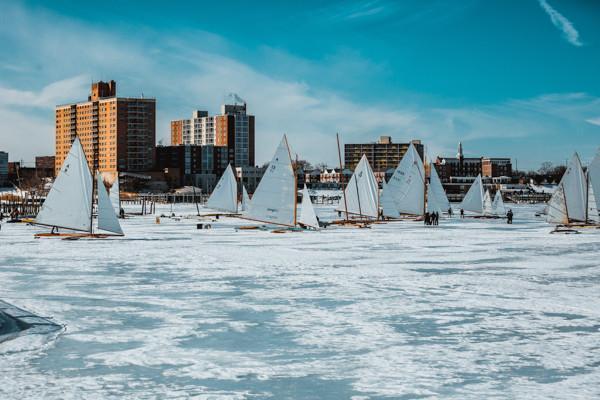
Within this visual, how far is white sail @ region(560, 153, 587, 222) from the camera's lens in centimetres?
5066

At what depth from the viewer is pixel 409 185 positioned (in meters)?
59.7

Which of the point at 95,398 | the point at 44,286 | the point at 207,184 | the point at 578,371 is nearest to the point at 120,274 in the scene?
the point at 44,286

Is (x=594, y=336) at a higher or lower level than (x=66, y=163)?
lower

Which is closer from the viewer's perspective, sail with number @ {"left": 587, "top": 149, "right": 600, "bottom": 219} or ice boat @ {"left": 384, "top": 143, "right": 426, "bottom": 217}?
sail with number @ {"left": 587, "top": 149, "right": 600, "bottom": 219}

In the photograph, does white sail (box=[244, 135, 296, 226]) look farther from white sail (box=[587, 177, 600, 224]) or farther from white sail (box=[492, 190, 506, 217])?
white sail (box=[492, 190, 506, 217])

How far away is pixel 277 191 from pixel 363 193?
15.3 m

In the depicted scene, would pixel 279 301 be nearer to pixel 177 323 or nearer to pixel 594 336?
pixel 177 323

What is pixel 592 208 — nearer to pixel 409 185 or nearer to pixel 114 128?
pixel 409 185

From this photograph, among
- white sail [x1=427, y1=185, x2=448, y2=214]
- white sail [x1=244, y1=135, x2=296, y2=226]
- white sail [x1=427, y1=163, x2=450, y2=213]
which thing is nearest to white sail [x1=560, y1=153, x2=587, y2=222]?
white sail [x1=427, y1=185, x2=448, y2=214]

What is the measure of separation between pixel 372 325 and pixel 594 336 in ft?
14.2

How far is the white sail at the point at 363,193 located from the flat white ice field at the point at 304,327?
2694cm

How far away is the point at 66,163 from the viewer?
34.9 m

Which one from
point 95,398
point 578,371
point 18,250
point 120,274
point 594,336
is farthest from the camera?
point 18,250

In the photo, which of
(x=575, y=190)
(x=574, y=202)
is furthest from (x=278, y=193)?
(x=574, y=202)
